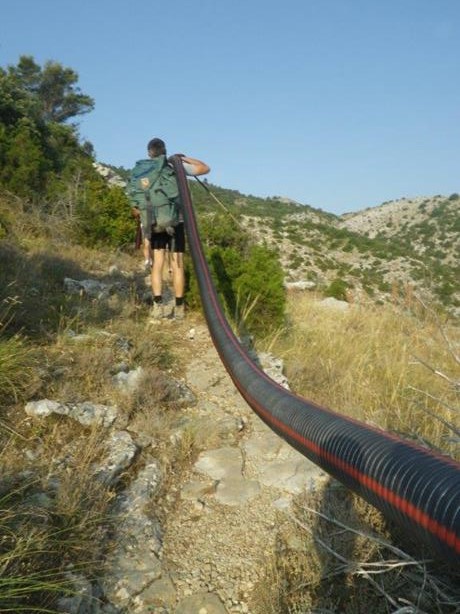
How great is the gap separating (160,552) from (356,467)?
1.21 meters

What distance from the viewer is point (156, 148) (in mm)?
5492

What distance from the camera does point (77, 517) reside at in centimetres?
216

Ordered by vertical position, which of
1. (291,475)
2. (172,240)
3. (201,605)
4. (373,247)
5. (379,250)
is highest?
(373,247)

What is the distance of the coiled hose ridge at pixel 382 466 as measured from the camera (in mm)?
1180

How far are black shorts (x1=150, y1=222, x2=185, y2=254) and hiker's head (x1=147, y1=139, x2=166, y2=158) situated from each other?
32.6 inches

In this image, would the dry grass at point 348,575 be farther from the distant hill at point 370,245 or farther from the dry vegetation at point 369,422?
the distant hill at point 370,245

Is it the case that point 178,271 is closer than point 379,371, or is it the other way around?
point 379,371

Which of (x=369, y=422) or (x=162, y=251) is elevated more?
(x=162, y=251)

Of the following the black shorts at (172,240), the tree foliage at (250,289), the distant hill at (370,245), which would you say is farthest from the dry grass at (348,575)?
the black shorts at (172,240)

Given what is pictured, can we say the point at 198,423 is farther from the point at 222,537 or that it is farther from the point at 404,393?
the point at 404,393

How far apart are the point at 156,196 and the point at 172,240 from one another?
20.1 inches

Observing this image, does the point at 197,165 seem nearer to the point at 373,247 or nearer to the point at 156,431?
the point at 156,431

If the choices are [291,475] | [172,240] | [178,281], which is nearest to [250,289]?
[178,281]

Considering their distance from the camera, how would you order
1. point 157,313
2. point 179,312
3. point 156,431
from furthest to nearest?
point 179,312
point 157,313
point 156,431
